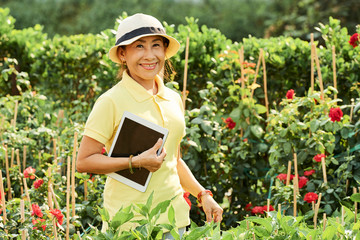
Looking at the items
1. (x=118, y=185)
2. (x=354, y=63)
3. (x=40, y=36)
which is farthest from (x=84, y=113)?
(x=118, y=185)

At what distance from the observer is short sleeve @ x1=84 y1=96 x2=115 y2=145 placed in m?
2.20

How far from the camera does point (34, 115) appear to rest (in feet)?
16.2

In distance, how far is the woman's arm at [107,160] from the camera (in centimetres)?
220

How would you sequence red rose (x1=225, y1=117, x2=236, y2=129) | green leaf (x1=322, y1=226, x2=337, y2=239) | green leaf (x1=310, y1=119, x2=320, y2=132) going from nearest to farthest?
1. green leaf (x1=322, y1=226, x2=337, y2=239)
2. green leaf (x1=310, y1=119, x2=320, y2=132)
3. red rose (x1=225, y1=117, x2=236, y2=129)

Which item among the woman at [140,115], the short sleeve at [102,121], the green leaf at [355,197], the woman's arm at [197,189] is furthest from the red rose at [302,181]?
Answer: the short sleeve at [102,121]

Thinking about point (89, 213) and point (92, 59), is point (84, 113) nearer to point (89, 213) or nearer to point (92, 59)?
point (92, 59)

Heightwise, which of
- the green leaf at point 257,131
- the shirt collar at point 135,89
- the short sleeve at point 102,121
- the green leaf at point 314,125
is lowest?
the short sleeve at point 102,121

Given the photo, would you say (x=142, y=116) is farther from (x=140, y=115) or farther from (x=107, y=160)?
(x=107, y=160)

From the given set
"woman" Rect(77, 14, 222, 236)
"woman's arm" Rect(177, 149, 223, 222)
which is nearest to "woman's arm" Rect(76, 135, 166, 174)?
"woman" Rect(77, 14, 222, 236)

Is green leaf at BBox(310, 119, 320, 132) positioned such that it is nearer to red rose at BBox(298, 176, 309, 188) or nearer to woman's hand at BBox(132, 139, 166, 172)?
→ red rose at BBox(298, 176, 309, 188)

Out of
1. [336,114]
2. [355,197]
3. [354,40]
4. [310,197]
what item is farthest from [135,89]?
[354,40]

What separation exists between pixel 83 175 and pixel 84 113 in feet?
4.57

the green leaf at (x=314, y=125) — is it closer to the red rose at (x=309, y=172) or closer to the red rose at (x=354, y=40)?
the red rose at (x=309, y=172)

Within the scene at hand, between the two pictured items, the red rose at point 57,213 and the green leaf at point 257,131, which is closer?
the red rose at point 57,213
